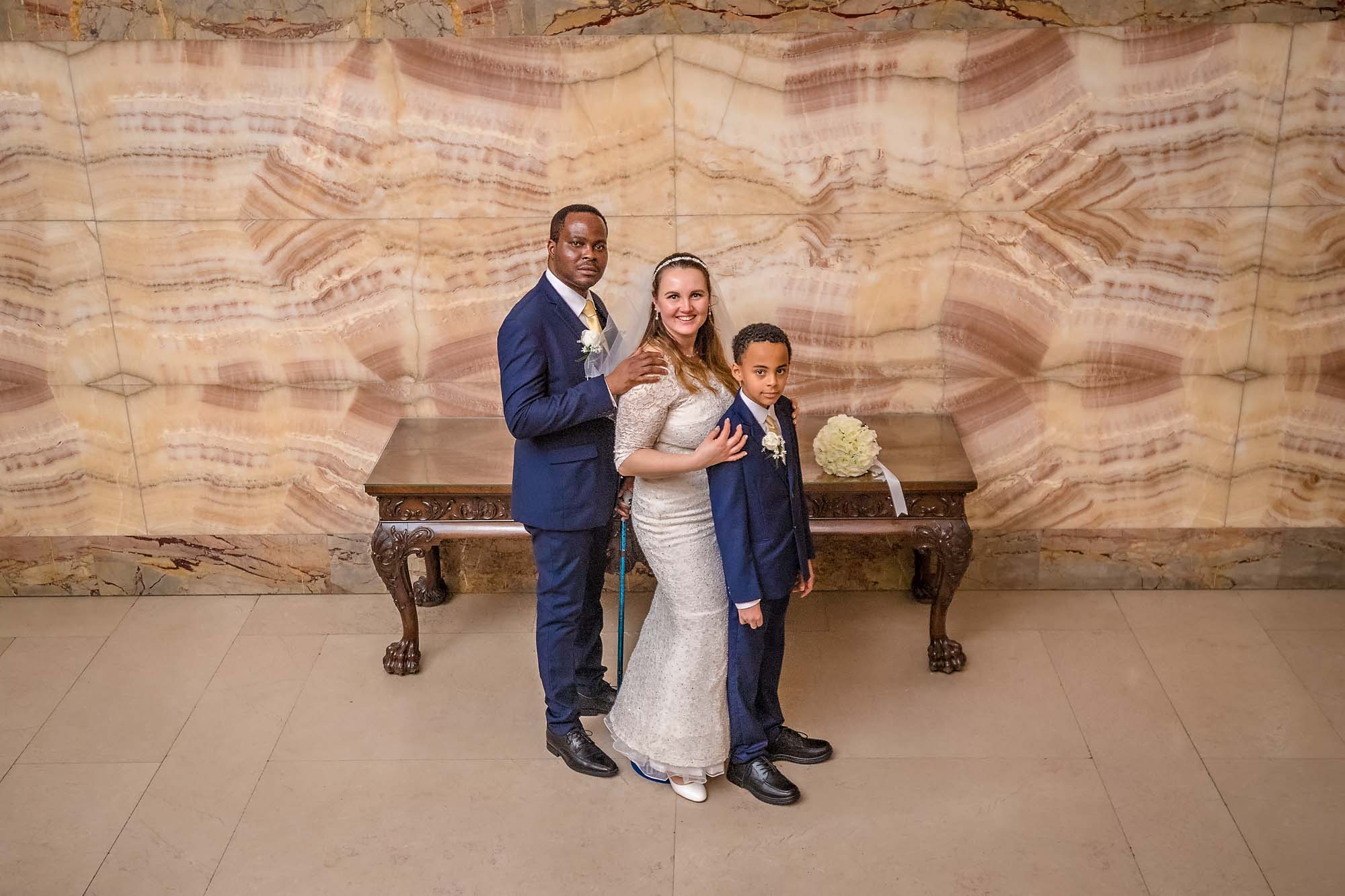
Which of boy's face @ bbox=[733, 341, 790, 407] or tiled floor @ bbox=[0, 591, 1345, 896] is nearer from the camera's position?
boy's face @ bbox=[733, 341, 790, 407]

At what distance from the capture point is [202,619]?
17.4 ft

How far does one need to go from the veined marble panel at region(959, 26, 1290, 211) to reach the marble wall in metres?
0.01

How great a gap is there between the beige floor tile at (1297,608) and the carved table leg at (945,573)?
140cm

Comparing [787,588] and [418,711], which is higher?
[787,588]

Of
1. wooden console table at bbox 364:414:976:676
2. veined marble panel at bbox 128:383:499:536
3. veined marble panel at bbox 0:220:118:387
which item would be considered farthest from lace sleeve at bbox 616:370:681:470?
veined marble panel at bbox 0:220:118:387

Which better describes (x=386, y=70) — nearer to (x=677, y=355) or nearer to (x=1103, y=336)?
(x=677, y=355)

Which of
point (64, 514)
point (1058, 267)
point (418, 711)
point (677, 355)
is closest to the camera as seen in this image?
point (677, 355)

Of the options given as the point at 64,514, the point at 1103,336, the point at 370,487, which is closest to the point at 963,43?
the point at 1103,336

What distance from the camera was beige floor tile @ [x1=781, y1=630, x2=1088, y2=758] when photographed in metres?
4.34

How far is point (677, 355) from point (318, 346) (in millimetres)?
2090

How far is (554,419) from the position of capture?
12.5 ft

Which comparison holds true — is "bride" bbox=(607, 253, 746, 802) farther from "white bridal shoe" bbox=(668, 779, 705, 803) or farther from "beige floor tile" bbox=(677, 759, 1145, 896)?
"beige floor tile" bbox=(677, 759, 1145, 896)

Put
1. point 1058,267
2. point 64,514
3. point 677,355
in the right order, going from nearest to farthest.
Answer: point 677,355
point 1058,267
point 64,514

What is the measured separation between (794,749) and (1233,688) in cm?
176
